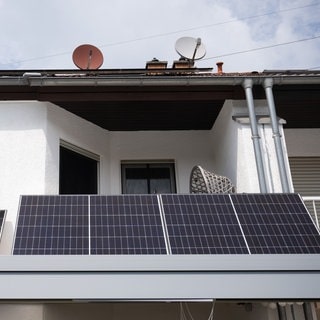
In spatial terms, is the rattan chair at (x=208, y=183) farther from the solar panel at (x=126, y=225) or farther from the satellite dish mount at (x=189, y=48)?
the satellite dish mount at (x=189, y=48)

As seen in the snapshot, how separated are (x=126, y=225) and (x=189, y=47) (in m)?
6.55

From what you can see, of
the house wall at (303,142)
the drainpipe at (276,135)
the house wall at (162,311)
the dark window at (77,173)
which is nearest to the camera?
the drainpipe at (276,135)

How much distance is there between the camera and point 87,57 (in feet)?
37.6

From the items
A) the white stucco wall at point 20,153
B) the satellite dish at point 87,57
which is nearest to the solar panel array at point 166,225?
the white stucco wall at point 20,153

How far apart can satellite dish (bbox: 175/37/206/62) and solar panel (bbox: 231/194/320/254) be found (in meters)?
5.33

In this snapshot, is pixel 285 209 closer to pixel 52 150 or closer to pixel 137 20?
pixel 52 150

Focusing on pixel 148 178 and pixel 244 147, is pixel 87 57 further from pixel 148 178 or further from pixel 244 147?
pixel 244 147

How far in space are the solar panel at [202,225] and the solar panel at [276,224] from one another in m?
0.16

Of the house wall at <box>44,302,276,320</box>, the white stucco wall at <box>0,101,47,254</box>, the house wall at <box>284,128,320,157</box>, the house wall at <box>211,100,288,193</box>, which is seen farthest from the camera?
the house wall at <box>284,128,320,157</box>

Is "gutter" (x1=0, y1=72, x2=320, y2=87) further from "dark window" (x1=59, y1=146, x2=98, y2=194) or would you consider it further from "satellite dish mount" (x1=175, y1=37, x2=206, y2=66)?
"satellite dish mount" (x1=175, y1=37, x2=206, y2=66)

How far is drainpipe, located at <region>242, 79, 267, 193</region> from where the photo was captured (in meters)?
8.12

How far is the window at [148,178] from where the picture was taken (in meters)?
10.4

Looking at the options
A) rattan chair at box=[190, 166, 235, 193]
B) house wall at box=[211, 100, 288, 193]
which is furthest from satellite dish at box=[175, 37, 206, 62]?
rattan chair at box=[190, 166, 235, 193]

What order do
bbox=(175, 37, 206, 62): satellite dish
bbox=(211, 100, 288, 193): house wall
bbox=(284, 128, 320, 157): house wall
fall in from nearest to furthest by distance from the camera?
bbox=(211, 100, 288, 193): house wall, bbox=(284, 128, 320, 157): house wall, bbox=(175, 37, 206, 62): satellite dish
